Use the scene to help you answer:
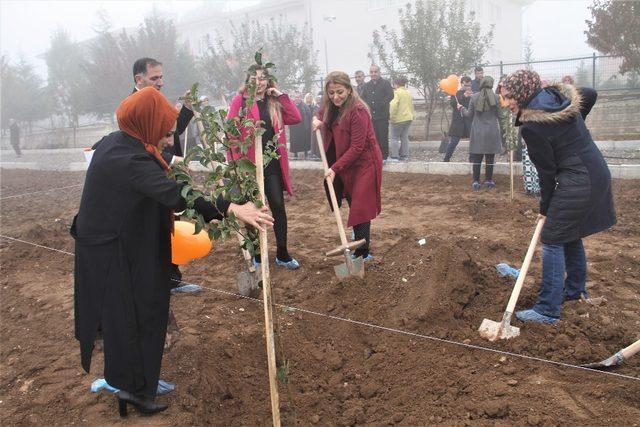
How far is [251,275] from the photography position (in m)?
4.47

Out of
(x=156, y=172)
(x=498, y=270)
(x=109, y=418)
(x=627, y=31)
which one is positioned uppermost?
(x=627, y=31)

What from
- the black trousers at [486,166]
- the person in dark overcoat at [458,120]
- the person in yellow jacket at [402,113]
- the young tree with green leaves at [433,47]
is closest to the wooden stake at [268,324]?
the black trousers at [486,166]

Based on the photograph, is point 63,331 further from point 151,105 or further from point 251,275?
point 151,105

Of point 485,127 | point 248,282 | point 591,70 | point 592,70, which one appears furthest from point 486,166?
point 591,70

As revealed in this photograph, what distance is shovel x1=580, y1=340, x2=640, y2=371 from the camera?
2.84 m

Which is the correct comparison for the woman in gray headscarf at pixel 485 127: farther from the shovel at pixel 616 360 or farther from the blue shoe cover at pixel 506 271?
the shovel at pixel 616 360

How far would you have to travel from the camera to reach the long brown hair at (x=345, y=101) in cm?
465

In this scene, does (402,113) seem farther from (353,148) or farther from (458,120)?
(353,148)

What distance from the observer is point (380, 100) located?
34.3 ft

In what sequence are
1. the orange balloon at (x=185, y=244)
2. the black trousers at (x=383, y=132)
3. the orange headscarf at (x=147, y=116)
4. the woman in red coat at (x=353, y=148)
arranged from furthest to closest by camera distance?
the black trousers at (x=383, y=132)
the woman in red coat at (x=353, y=148)
the orange balloon at (x=185, y=244)
the orange headscarf at (x=147, y=116)

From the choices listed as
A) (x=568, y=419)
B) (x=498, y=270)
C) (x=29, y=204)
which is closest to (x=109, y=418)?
(x=568, y=419)

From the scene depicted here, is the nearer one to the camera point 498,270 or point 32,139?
point 498,270

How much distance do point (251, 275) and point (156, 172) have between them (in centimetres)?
207

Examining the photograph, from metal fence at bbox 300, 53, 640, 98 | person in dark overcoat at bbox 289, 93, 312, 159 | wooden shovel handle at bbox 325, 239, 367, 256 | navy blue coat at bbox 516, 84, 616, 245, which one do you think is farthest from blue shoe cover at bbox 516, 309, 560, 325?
metal fence at bbox 300, 53, 640, 98
